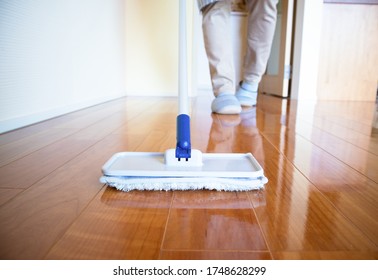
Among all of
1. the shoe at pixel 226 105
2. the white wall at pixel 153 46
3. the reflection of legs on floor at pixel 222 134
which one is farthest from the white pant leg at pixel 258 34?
the white wall at pixel 153 46

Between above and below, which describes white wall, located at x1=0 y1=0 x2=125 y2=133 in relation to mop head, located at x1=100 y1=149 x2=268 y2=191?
above

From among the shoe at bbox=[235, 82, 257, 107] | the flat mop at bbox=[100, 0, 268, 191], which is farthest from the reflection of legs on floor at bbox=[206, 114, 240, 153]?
the shoe at bbox=[235, 82, 257, 107]

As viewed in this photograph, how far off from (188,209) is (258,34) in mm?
1373

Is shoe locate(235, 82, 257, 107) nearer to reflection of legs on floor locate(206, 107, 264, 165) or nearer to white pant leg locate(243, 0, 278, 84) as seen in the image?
white pant leg locate(243, 0, 278, 84)

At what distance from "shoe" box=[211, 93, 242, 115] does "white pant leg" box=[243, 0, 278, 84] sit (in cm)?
33

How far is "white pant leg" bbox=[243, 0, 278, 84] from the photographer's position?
151cm

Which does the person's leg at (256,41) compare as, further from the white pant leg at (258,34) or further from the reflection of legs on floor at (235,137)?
the reflection of legs on floor at (235,137)

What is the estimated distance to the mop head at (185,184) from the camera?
1.57ft

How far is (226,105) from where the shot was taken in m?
1.41

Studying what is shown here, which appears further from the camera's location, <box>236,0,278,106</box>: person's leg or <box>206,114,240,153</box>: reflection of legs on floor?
<box>236,0,278,106</box>: person's leg

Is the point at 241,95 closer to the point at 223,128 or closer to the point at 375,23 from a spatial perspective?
the point at 223,128

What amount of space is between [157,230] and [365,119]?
128 centimetres
